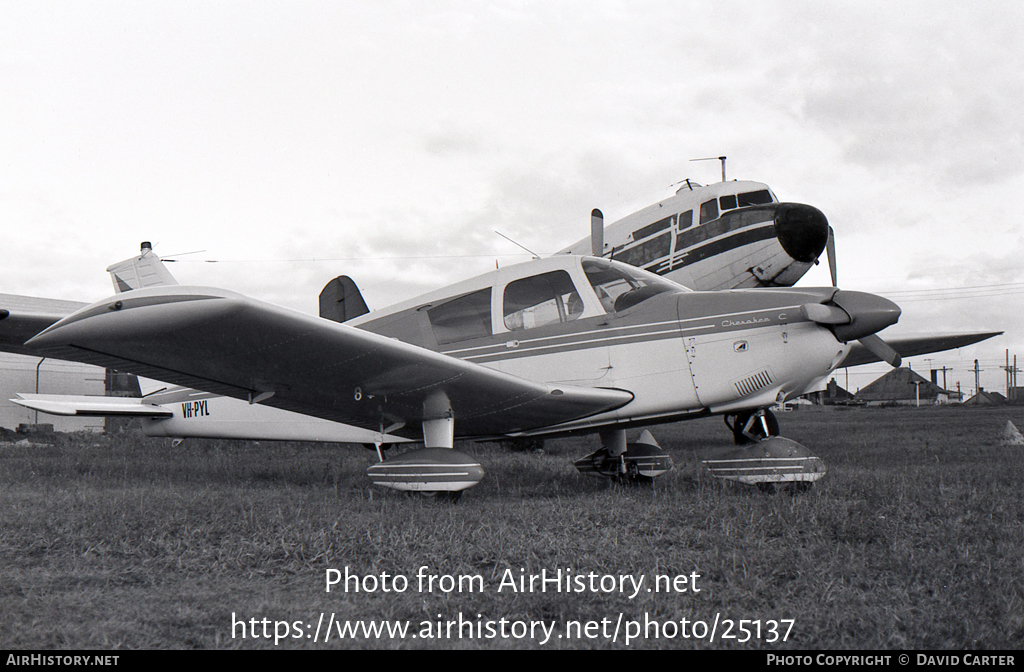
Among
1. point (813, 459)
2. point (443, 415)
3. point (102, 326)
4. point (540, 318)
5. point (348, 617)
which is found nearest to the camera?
point (348, 617)

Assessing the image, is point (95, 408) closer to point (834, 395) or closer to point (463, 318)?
point (463, 318)

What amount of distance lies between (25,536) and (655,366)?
13.0ft

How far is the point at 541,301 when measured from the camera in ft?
18.1

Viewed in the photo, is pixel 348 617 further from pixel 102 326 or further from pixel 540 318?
pixel 540 318

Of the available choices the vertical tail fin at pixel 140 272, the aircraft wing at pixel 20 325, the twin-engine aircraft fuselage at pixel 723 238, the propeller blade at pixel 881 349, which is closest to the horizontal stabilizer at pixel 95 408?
the vertical tail fin at pixel 140 272

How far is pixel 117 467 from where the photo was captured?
7551 millimetres

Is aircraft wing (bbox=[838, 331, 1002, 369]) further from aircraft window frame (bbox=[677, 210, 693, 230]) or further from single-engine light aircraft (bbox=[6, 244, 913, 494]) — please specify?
aircraft window frame (bbox=[677, 210, 693, 230])

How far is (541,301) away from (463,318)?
2.33 feet

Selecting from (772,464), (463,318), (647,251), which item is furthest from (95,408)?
(647,251)

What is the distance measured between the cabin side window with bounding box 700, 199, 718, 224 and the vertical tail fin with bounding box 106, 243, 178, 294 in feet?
26.1

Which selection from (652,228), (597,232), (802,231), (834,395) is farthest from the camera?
(834,395)

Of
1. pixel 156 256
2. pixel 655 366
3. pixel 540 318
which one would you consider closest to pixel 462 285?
pixel 540 318

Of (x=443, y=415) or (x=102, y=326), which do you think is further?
(x=443, y=415)

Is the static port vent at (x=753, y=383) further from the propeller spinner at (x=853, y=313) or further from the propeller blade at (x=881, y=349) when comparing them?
the propeller blade at (x=881, y=349)
